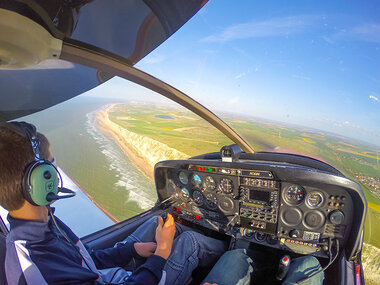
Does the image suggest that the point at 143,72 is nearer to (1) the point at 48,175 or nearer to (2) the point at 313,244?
(1) the point at 48,175

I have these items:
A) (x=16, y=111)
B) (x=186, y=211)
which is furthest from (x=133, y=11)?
(x=186, y=211)

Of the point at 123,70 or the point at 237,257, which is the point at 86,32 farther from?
the point at 237,257

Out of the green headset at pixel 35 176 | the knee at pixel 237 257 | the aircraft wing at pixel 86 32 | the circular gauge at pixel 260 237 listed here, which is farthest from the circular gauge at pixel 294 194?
the green headset at pixel 35 176

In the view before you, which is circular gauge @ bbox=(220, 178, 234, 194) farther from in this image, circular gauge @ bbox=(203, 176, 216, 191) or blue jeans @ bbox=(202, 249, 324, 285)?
blue jeans @ bbox=(202, 249, 324, 285)

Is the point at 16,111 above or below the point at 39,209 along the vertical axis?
above

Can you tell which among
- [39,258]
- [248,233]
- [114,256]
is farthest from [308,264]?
[39,258]

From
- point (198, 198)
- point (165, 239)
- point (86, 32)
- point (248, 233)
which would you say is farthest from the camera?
point (198, 198)
